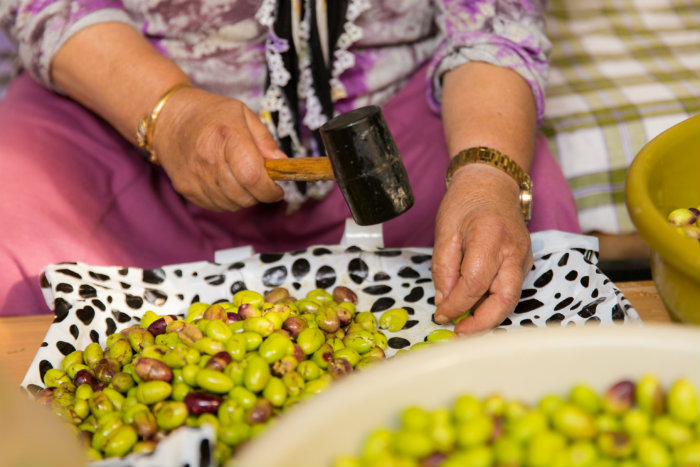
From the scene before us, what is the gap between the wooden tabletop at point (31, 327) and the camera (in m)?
1.09

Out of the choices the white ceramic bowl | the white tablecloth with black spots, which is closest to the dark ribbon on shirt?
the white tablecloth with black spots

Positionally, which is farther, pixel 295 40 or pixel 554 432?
pixel 295 40

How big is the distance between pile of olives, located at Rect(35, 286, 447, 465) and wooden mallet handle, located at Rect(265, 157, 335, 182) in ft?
0.66

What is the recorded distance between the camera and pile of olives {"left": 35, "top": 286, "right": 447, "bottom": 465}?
859 mm

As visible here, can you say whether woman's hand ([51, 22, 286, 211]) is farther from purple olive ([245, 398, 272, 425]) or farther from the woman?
purple olive ([245, 398, 272, 425])

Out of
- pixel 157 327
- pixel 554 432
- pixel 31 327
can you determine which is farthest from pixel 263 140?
pixel 554 432

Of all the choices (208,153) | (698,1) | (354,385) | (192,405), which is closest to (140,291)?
(208,153)

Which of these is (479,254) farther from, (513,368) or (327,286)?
(513,368)


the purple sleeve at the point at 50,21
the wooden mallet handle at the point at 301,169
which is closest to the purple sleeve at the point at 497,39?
the wooden mallet handle at the point at 301,169

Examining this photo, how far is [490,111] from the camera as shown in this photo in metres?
1.34

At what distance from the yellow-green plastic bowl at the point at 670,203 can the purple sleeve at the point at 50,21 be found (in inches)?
42.2

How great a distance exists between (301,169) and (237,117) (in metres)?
0.20

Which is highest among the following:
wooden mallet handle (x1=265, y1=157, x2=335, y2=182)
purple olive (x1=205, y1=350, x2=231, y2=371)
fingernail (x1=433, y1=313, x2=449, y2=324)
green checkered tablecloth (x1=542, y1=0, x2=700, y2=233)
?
wooden mallet handle (x1=265, y1=157, x2=335, y2=182)

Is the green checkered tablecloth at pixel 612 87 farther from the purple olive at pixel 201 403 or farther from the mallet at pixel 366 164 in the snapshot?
the purple olive at pixel 201 403
